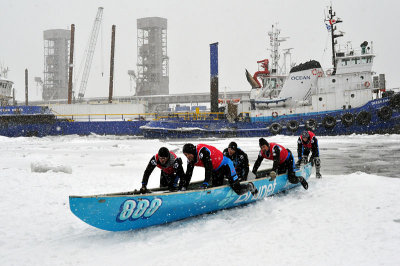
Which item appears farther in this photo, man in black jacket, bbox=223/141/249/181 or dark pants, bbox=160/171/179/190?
man in black jacket, bbox=223/141/249/181

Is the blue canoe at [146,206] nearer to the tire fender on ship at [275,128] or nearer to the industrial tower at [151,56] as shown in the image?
the tire fender on ship at [275,128]

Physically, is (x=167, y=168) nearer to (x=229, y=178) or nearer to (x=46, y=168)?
(x=229, y=178)

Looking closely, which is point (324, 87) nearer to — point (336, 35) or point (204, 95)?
point (336, 35)

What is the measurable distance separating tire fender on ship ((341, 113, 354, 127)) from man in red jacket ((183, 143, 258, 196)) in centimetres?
2050

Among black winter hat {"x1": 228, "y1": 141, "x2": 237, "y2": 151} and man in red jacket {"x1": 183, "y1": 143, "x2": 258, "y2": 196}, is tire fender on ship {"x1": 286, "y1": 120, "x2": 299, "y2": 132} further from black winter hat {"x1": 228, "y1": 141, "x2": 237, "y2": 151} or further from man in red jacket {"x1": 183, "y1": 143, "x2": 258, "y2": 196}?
man in red jacket {"x1": 183, "y1": 143, "x2": 258, "y2": 196}

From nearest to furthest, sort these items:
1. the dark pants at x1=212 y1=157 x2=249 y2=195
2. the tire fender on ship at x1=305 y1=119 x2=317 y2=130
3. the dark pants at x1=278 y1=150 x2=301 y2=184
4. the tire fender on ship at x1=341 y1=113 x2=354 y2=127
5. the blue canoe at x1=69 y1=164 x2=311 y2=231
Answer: the blue canoe at x1=69 y1=164 x2=311 y2=231
the dark pants at x1=212 y1=157 x2=249 y2=195
the dark pants at x1=278 y1=150 x2=301 y2=184
the tire fender on ship at x1=341 y1=113 x2=354 y2=127
the tire fender on ship at x1=305 y1=119 x2=317 y2=130

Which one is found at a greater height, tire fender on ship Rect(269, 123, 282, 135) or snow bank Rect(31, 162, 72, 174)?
tire fender on ship Rect(269, 123, 282, 135)

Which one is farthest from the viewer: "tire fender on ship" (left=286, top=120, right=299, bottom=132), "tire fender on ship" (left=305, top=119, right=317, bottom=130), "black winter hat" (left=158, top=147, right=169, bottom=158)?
"tire fender on ship" (left=286, top=120, right=299, bottom=132)

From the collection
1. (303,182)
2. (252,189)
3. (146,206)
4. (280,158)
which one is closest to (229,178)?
(252,189)

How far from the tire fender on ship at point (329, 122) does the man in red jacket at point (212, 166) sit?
66.7ft

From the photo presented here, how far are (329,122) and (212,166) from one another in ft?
69.7

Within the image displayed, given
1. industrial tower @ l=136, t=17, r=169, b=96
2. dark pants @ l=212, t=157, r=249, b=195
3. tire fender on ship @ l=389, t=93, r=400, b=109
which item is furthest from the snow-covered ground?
industrial tower @ l=136, t=17, r=169, b=96

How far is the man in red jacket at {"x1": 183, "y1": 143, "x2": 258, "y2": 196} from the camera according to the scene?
511 centimetres

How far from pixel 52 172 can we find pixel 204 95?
52941 millimetres
